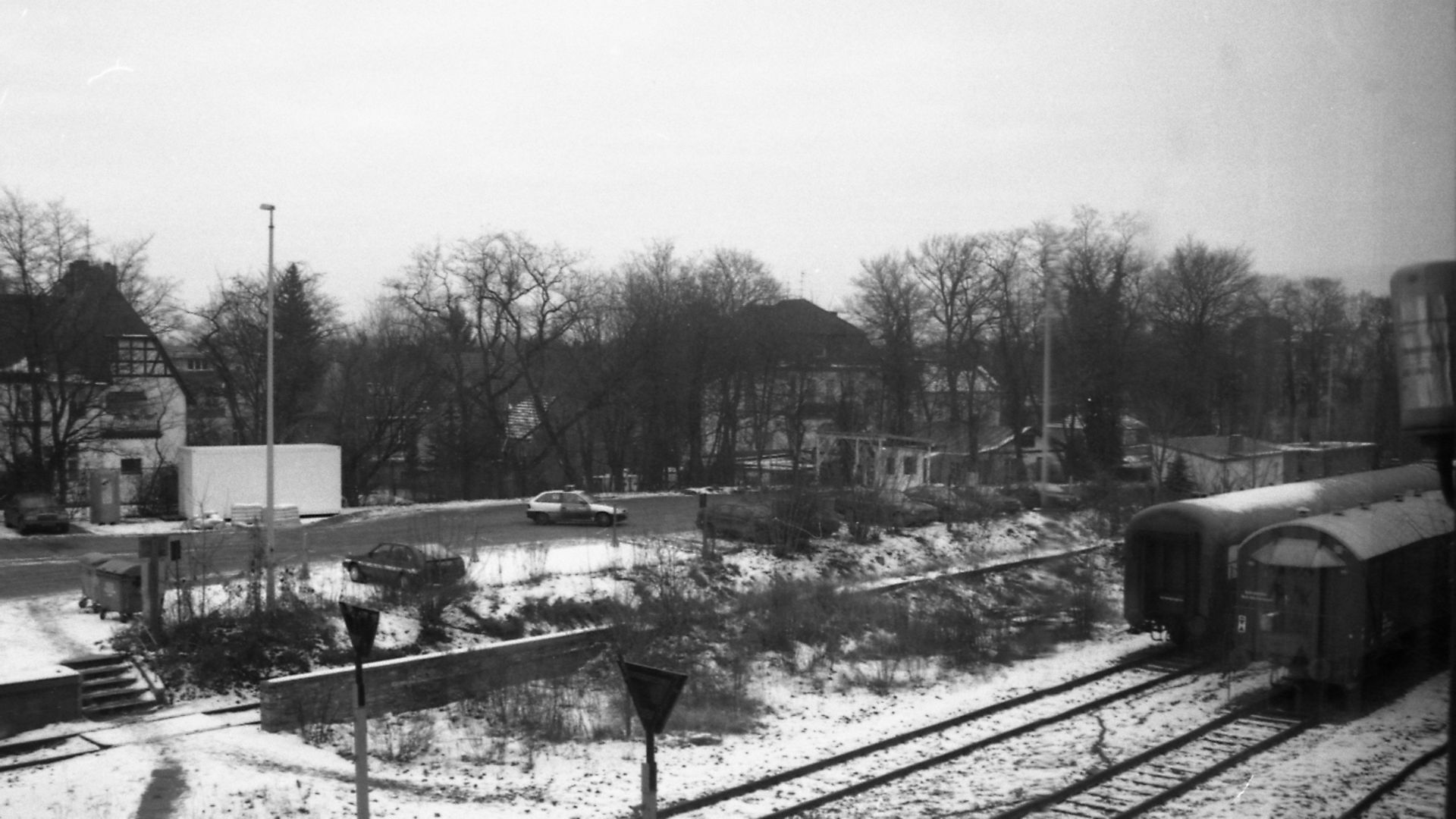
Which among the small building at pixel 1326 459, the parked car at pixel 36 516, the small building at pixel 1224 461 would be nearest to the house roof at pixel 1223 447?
the small building at pixel 1224 461

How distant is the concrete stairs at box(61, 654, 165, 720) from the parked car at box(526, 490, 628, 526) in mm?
15430

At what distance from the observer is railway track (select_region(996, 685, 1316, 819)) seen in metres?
10.4

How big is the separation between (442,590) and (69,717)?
22.4ft

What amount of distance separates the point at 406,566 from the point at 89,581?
17.9 ft

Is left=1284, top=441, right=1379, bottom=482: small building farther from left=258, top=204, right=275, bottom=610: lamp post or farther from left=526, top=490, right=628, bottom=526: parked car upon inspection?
left=526, top=490, right=628, bottom=526: parked car

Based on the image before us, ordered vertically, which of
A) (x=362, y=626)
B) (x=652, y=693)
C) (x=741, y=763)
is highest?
(x=362, y=626)

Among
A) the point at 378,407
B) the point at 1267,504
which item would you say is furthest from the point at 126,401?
the point at 1267,504

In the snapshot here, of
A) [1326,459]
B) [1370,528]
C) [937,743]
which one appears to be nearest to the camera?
[1326,459]

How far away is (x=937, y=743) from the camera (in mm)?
13352

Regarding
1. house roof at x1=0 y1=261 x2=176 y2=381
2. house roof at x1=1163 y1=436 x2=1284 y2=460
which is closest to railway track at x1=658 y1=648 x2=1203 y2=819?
house roof at x1=1163 y1=436 x2=1284 y2=460

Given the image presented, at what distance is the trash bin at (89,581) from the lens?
1942 centimetres

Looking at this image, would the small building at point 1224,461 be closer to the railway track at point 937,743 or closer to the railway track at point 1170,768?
the railway track at point 1170,768

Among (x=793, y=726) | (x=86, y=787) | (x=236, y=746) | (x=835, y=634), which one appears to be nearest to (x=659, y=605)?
(x=835, y=634)

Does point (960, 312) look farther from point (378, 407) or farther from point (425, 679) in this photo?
point (378, 407)
